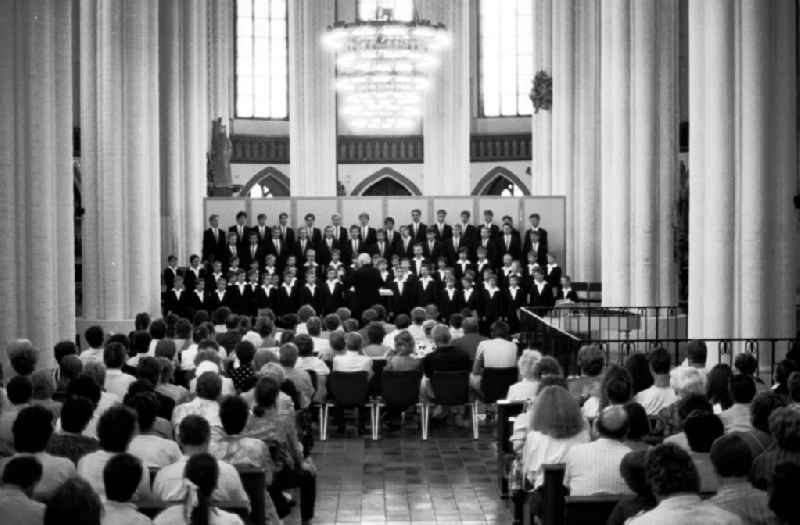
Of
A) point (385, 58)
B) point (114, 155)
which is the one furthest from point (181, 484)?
point (385, 58)

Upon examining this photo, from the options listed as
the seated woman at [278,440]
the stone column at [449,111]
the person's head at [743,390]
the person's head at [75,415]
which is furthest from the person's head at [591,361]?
the stone column at [449,111]

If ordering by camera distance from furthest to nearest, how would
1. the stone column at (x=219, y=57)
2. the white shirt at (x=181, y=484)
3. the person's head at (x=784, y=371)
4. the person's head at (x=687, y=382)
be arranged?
the stone column at (x=219, y=57) < the person's head at (x=784, y=371) < the person's head at (x=687, y=382) < the white shirt at (x=181, y=484)

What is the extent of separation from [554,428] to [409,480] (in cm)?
442

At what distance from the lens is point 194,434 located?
7.83 m

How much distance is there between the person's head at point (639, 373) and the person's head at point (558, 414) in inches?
74.7

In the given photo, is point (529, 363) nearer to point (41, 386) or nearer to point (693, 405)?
point (693, 405)

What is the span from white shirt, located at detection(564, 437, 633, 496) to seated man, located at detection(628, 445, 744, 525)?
1.93 m

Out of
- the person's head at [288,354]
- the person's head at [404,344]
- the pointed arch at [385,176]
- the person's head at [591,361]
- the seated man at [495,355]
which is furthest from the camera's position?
the pointed arch at [385,176]

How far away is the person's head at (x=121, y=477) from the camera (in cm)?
657

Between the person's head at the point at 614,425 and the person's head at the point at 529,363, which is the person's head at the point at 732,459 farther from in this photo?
the person's head at the point at 529,363

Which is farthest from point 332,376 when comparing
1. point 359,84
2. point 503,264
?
point 359,84

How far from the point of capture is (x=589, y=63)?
31.9 metres

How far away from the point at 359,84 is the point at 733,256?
14784mm

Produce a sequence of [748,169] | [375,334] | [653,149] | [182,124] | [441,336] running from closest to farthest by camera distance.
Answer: [441,336], [375,334], [748,169], [653,149], [182,124]
